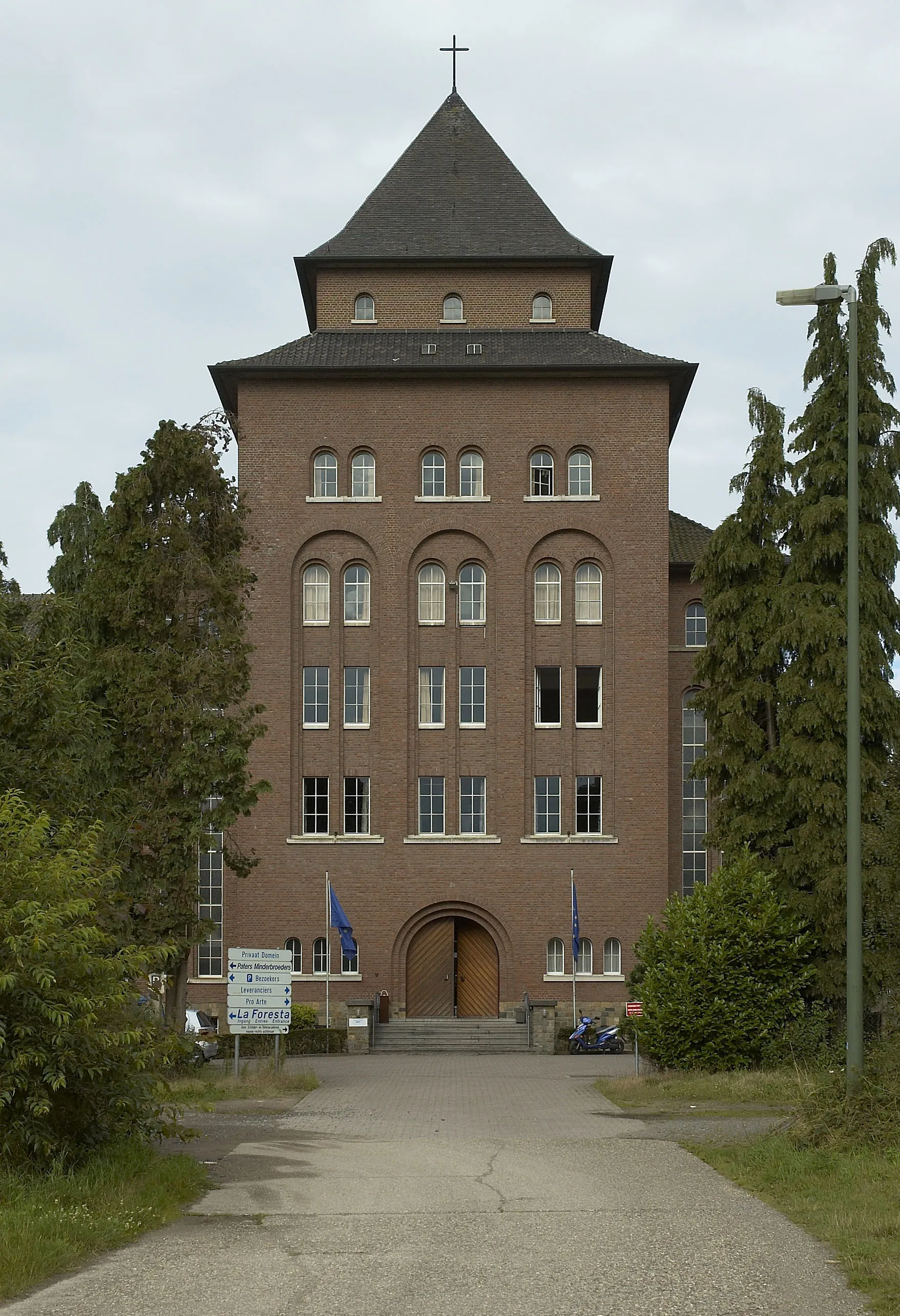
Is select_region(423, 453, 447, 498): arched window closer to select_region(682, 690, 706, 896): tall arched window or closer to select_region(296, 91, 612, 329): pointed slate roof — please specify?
select_region(296, 91, 612, 329): pointed slate roof

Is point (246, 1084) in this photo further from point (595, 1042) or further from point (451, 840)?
point (451, 840)

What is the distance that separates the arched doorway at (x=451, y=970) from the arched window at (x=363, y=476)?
1256 centimetres

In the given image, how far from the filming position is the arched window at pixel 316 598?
4628 cm

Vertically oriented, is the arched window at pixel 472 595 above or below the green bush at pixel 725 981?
above

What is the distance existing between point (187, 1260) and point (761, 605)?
936 inches

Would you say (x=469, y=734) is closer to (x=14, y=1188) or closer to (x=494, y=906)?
(x=494, y=906)

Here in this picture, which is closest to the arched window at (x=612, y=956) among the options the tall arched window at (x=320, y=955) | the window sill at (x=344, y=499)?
the tall arched window at (x=320, y=955)

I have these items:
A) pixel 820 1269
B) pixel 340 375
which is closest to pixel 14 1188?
pixel 820 1269

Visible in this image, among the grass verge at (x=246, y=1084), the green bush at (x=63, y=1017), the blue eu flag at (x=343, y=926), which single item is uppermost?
the green bush at (x=63, y=1017)

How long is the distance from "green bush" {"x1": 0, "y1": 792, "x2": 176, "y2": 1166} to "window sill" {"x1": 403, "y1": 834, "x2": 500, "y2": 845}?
3071 centimetres

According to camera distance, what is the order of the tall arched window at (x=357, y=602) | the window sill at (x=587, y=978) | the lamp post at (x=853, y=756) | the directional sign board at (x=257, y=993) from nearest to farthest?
the lamp post at (x=853, y=756)
the directional sign board at (x=257, y=993)
the window sill at (x=587, y=978)
the tall arched window at (x=357, y=602)

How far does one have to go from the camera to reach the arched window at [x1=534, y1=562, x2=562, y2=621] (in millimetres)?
46344

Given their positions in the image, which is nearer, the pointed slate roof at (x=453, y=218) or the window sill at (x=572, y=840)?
the window sill at (x=572, y=840)

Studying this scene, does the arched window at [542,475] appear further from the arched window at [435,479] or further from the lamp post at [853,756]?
the lamp post at [853,756]
